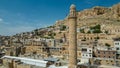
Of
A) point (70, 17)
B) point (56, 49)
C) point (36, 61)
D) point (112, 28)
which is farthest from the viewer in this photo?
point (112, 28)

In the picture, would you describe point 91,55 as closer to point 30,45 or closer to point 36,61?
point 36,61

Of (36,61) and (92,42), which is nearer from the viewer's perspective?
(36,61)

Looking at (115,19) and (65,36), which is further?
(115,19)

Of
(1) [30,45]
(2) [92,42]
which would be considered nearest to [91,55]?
(2) [92,42]

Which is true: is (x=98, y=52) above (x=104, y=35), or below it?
below

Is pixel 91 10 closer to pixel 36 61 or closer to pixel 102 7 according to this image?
pixel 102 7

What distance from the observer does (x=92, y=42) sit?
102 ft

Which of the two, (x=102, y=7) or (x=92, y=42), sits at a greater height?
(x=102, y=7)

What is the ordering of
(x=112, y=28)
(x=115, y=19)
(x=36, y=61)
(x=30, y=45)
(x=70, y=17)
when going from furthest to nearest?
(x=115, y=19)
(x=112, y=28)
(x=30, y=45)
(x=36, y=61)
(x=70, y=17)

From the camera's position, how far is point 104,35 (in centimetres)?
3447

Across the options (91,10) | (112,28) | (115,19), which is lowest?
(112,28)

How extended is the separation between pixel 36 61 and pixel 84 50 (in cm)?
776

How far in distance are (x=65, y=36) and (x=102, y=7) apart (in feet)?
96.9

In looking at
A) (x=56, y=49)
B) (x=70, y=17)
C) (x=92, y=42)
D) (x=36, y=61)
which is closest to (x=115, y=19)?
(x=92, y=42)
